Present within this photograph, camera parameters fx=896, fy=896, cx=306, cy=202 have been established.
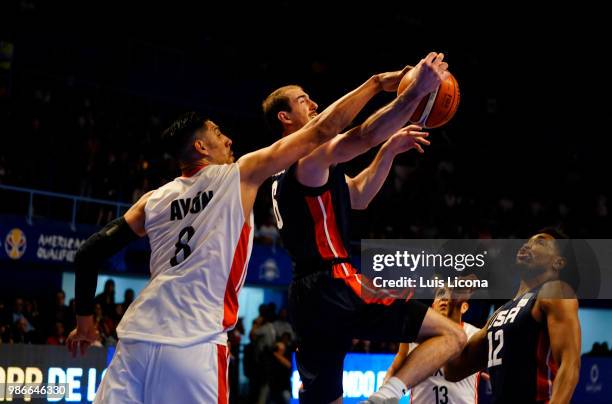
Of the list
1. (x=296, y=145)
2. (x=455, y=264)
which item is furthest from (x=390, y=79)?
(x=455, y=264)

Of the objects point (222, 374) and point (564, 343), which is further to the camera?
point (564, 343)

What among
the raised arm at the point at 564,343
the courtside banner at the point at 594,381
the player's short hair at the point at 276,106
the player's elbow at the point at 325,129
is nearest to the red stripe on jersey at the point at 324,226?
the player's elbow at the point at 325,129

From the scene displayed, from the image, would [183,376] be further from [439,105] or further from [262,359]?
[262,359]

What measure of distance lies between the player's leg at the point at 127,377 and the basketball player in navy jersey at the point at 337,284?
3.79 feet

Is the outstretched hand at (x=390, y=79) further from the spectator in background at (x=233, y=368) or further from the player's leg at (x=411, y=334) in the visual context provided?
the spectator in background at (x=233, y=368)

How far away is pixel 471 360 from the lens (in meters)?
6.35

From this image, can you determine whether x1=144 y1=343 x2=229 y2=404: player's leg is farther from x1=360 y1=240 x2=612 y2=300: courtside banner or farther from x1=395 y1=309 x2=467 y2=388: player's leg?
x1=360 y1=240 x2=612 y2=300: courtside banner

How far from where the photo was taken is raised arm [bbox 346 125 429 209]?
19.5ft

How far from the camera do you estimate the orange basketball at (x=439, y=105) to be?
5688mm

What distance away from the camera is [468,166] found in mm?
26828

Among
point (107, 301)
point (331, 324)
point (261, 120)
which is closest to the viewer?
point (331, 324)

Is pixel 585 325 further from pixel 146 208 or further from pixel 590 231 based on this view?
pixel 146 208

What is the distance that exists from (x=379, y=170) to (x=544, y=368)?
1740 millimetres

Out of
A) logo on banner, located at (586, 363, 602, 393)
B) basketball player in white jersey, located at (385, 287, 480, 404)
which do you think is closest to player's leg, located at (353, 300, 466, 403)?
basketball player in white jersey, located at (385, 287, 480, 404)
